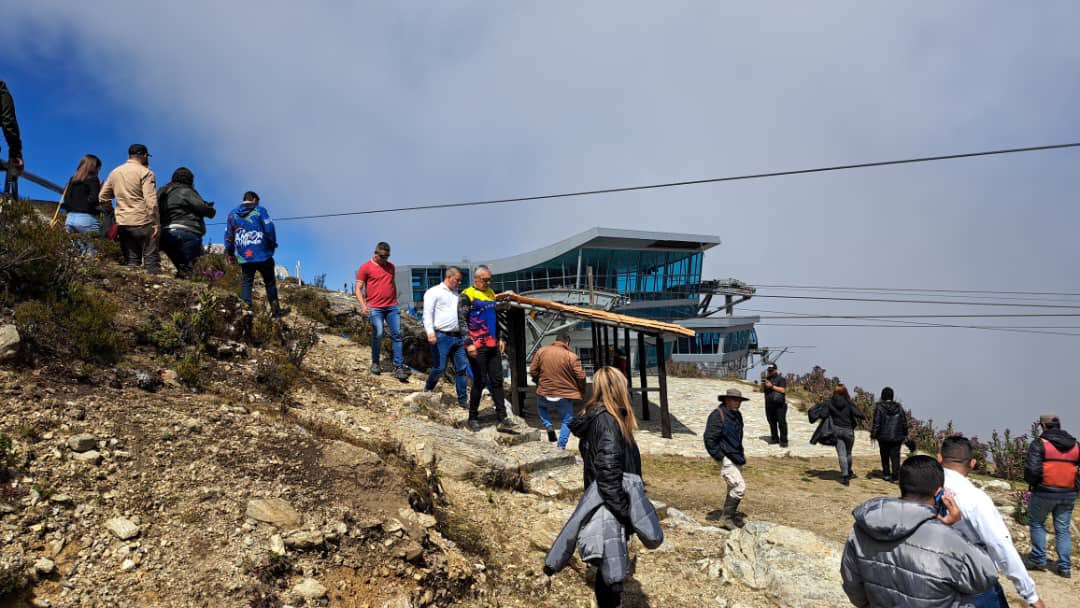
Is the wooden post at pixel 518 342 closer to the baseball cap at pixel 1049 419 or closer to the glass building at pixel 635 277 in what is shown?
the baseball cap at pixel 1049 419

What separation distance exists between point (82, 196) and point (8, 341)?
157 inches

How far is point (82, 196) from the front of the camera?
7324 mm

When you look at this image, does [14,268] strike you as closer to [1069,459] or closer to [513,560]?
[513,560]

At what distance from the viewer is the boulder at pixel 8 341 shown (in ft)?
14.1

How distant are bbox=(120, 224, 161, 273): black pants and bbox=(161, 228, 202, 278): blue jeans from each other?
0.26 metres

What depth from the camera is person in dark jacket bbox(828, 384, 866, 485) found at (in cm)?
933

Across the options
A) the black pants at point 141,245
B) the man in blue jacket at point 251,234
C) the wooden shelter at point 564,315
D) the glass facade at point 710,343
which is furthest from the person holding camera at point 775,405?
the glass facade at point 710,343

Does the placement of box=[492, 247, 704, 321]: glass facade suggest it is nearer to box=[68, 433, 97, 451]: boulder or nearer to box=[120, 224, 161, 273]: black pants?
box=[120, 224, 161, 273]: black pants

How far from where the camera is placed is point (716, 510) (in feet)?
22.4

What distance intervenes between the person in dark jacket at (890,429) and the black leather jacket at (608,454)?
26.1 ft

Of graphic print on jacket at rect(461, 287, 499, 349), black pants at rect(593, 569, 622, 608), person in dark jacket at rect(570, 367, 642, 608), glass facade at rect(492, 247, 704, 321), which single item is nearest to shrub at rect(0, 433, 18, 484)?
person in dark jacket at rect(570, 367, 642, 608)

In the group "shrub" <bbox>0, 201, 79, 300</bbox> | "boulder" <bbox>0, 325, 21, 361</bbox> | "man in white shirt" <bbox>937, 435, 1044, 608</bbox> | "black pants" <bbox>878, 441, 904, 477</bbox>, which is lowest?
"black pants" <bbox>878, 441, 904, 477</bbox>

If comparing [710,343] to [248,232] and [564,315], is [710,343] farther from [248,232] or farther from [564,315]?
[248,232]

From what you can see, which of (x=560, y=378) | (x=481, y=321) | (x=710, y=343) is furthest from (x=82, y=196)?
(x=710, y=343)
